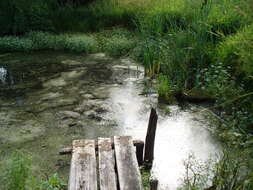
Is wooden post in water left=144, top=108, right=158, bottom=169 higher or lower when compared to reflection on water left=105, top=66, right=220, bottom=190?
higher

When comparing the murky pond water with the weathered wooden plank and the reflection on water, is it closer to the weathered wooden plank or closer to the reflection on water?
the reflection on water

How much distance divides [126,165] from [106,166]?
19 cm

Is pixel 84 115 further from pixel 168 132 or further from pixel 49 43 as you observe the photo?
pixel 49 43

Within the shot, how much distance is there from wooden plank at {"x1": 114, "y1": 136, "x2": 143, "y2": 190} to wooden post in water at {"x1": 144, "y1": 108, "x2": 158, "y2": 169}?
27cm

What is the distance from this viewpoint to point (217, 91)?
5.50 meters

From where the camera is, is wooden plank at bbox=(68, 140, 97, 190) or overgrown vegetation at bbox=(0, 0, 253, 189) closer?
wooden plank at bbox=(68, 140, 97, 190)

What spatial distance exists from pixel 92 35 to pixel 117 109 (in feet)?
15.3

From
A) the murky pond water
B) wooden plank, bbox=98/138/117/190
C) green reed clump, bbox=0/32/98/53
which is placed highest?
wooden plank, bbox=98/138/117/190

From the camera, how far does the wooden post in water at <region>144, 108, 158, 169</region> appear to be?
401cm

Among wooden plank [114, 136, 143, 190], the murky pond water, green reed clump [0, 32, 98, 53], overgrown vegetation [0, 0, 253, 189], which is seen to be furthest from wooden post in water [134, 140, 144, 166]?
green reed clump [0, 32, 98, 53]

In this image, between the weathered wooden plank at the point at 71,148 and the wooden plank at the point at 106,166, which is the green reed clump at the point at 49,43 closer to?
the weathered wooden plank at the point at 71,148

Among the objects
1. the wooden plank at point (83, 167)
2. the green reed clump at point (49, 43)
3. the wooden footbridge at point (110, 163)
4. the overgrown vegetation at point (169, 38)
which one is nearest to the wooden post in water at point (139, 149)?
the wooden footbridge at point (110, 163)

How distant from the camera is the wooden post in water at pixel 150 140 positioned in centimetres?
401

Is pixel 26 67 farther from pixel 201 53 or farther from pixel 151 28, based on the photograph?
pixel 201 53
